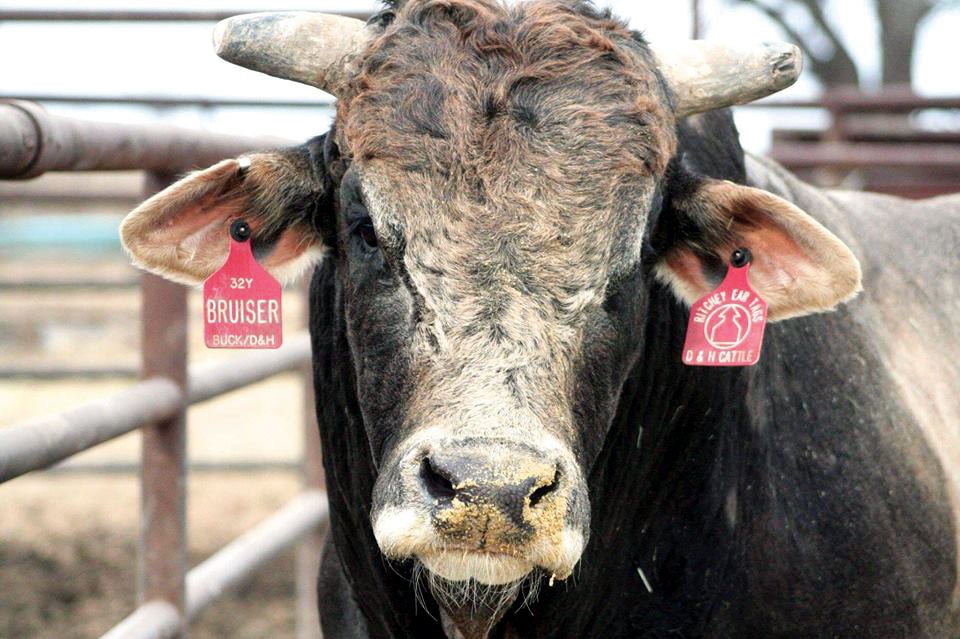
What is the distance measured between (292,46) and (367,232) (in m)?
0.48

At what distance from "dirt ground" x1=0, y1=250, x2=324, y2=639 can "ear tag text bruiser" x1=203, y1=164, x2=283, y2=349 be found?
9.71 feet

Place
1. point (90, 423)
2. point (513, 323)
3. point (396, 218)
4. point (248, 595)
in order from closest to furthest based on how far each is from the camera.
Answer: point (513, 323) < point (396, 218) < point (90, 423) < point (248, 595)

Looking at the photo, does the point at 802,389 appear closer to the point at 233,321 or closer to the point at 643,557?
the point at 643,557

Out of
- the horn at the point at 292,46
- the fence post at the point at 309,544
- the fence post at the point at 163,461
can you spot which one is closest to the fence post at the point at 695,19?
the fence post at the point at 309,544

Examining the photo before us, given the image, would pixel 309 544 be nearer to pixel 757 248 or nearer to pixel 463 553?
pixel 757 248

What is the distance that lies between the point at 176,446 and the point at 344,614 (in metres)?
0.64

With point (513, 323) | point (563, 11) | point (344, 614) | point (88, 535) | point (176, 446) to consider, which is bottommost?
point (88, 535)

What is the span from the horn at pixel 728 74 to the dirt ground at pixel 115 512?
362 cm

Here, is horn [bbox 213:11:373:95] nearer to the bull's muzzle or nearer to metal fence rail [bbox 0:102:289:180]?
metal fence rail [bbox 0:102:289:180]

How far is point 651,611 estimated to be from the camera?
9.64 ft

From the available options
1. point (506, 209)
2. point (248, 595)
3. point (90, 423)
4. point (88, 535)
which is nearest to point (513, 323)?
point (506, 209)

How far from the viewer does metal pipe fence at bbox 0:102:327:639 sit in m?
2.60

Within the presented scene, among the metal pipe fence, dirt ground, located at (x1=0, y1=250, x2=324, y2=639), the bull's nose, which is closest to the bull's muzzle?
the bull's nose

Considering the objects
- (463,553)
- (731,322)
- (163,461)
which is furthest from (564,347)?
(163,461)
